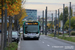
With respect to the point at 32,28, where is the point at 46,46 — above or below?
below

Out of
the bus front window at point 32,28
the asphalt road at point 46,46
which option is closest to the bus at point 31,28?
→ the bus front window at point 32,28

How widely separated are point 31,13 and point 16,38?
4079cm

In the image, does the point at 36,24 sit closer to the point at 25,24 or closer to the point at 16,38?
the point at 25,24

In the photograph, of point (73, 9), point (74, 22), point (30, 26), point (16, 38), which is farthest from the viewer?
point (73, 9)

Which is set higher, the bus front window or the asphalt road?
the bus front window

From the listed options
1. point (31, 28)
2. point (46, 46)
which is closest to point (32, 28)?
point (31, 28)

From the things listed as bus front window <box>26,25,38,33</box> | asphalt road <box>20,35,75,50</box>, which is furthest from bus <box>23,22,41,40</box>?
asphalt road <box>20,35,75,50</box>

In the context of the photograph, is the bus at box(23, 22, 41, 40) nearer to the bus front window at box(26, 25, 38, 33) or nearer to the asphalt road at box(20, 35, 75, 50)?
the bus front window at box(26, 25, 38, 33)

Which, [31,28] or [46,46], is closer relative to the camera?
[46,46]

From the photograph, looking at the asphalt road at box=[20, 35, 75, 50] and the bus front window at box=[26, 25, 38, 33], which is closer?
the asphalt road at box=[20, 35, 75, 50]

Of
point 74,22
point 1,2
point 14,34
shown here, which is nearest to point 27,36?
point 14,34

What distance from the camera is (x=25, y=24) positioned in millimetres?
35906

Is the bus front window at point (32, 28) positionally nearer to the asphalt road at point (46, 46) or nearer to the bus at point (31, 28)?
the bus at point (31, 28)

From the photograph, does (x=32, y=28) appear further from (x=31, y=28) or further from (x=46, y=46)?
(x=46, y=46)
